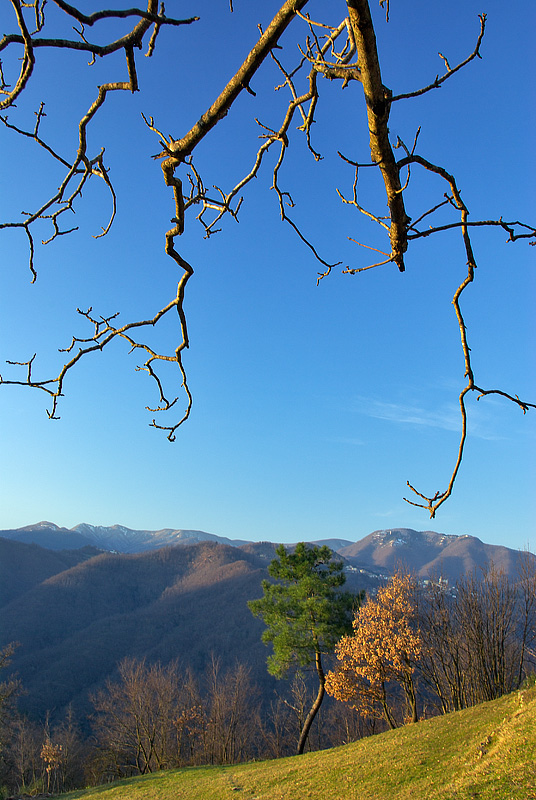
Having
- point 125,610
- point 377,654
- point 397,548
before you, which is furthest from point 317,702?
point 397,548

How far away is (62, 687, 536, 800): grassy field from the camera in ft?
21.6

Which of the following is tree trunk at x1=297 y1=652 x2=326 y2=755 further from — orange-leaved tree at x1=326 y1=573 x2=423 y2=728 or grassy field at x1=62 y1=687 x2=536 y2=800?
grassy field at x1=62 y1=687 x2=536 y2=800

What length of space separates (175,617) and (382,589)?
74.4 m

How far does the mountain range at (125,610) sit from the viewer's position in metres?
63.7

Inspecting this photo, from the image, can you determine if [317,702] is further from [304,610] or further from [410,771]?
[410,771]

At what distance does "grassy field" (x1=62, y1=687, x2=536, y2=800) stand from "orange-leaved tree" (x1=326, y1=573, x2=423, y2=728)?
6.93ft

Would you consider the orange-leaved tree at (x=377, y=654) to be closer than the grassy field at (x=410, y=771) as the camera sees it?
No

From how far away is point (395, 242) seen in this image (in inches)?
66.6

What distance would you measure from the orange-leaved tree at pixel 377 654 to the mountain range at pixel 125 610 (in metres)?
28.9

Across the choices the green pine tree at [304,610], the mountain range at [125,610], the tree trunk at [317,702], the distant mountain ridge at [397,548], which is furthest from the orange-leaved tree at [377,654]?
the distant mountain ridge at [397,548]

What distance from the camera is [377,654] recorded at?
15.9m

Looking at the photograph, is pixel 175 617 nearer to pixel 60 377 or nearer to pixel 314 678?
pixel 314 678

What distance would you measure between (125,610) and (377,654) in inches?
3456

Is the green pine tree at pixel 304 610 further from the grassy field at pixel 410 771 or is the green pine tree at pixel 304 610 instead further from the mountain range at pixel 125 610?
the mountain range at pixel 125 610
